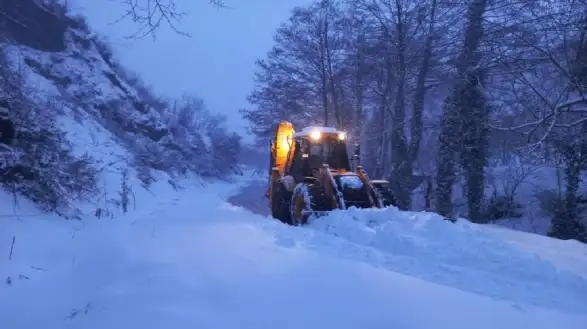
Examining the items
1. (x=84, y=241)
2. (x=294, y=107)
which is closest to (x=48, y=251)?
(x=84, y=241)

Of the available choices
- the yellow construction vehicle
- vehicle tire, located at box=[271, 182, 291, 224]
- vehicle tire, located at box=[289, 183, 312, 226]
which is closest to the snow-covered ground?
vehicle tire, located at box=[289, 183, 312, 226]

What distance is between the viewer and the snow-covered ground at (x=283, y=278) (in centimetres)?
312

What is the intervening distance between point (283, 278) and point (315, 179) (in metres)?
6.63

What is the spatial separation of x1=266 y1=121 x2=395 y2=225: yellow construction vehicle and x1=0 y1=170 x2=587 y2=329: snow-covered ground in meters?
2.25

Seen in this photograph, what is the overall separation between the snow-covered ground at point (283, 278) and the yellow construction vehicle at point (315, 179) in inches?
88.7

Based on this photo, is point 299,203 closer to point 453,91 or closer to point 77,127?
point 453,91

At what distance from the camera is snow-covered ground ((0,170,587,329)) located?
10.2 ft

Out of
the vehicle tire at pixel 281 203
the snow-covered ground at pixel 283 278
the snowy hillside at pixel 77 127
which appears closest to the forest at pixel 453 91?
the snow-covered ground at pixel 283 278

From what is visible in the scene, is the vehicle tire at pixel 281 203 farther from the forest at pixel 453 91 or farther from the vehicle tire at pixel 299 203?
the forest at pixel 453 91

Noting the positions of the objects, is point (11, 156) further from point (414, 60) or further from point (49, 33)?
point (49, 33)

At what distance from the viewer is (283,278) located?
3.88 meters

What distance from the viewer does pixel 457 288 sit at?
13.7ft

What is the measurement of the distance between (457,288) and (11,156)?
24.5ft

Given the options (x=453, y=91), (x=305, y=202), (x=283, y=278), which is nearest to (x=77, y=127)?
(x=305, y=202)
